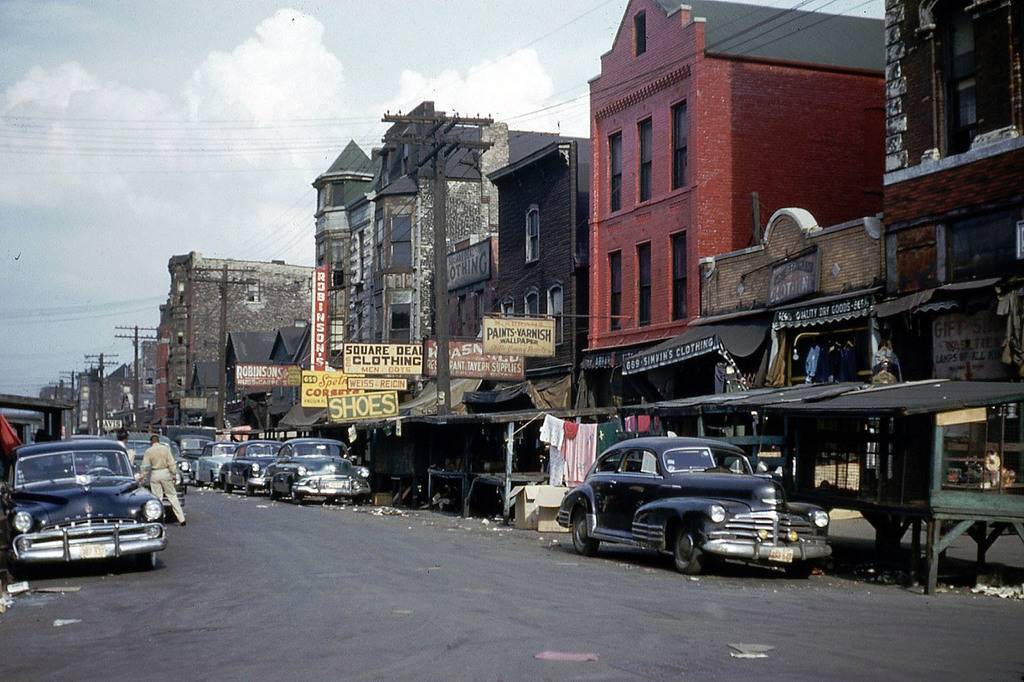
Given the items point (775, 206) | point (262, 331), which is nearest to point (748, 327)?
point (775, 206)

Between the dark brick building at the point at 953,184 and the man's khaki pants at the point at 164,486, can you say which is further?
the man's khaki pants at the point at 164,486

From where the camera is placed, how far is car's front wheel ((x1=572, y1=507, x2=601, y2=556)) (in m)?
19.3

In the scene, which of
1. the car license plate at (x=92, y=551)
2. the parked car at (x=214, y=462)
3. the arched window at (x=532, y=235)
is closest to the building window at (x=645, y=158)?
the arched window at (x=532, y=235)

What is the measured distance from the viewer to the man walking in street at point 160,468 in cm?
2292

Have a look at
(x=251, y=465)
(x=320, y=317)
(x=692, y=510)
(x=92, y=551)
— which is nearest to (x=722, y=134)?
(x=251, y=465)

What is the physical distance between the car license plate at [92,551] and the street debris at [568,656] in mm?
8043

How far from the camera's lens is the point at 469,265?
1933 inches

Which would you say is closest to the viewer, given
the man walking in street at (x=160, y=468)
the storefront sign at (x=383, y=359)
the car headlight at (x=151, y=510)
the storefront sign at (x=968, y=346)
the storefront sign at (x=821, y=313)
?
the car headlight at (x=151, y=510)

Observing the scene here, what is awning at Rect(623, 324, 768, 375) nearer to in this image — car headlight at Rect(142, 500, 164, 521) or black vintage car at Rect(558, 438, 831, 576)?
black vintage car at Rect(558, 438, 831, 576)

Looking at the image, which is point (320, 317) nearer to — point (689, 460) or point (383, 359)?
point (383, 359)

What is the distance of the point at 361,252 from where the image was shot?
63188mm

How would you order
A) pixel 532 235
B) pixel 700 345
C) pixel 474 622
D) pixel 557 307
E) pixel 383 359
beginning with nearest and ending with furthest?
1. pixel 474 622
2. pixel 700 345
3. pixel 383 359
4. pixel 557 307
5. pixel 532 235

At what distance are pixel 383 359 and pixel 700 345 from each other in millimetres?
14270

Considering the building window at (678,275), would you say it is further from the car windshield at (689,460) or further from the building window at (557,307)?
the car windshield at (689,460)
